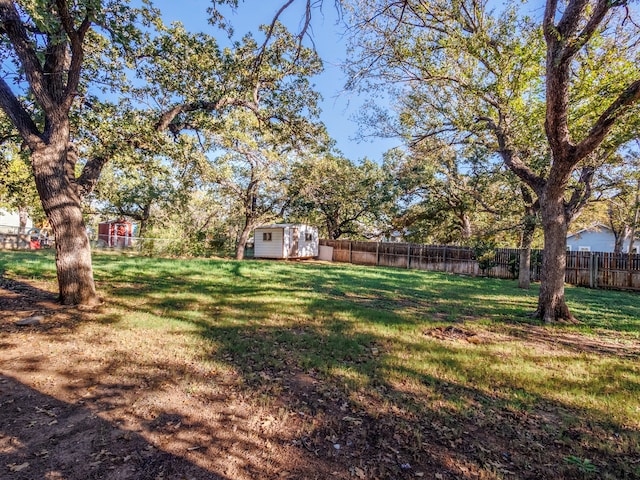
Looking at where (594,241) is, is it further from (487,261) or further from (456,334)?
(456,334)

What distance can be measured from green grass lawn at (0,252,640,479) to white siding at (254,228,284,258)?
14718 millimetres

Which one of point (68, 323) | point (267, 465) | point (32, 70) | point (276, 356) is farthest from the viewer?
point (32, 70)

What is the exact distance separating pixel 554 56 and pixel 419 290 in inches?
251

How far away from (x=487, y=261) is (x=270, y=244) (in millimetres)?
14005

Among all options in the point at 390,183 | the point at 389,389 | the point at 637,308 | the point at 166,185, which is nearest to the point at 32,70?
the point at 389,389

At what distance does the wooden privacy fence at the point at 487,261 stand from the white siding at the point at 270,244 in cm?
397

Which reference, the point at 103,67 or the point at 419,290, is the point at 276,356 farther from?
the point at 103,67

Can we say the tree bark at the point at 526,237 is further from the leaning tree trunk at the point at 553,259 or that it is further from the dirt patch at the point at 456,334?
the dirt patch at the point at 456,334

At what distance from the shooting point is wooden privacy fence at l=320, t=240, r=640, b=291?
42.1 feet

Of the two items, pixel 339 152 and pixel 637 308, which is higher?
pixel 339 152

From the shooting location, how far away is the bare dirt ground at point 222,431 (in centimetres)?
190

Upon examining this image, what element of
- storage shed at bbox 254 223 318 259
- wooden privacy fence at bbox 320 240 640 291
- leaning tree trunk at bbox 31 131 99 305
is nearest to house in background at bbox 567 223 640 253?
wooden privacy fence at bbox 320 240 640 291

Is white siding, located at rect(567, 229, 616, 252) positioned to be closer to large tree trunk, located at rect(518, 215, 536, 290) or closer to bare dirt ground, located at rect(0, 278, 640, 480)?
large tree trunk, located at rect(518, 215, 536, 290)

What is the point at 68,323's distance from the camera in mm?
4281
